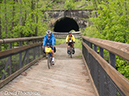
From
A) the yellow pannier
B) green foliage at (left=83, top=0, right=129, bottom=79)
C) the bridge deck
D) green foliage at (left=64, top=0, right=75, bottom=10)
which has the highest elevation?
green foliage at (left=64, top=0, right=75, bottom=10)

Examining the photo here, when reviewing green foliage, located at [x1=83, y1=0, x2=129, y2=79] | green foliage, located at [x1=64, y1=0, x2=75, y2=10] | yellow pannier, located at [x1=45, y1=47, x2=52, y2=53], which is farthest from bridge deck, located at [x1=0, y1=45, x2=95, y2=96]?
green foliage, located at [x1=64, y1=0, x2=75, y2=10]

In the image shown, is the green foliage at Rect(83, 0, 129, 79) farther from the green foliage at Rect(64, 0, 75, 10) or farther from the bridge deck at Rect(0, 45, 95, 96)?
the green foliage at Rect(64, 0, 75, 10)

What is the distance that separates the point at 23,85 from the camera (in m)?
4.62

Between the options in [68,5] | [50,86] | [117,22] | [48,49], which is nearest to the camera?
[50,86]

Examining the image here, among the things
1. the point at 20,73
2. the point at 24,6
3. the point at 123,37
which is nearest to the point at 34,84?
the point at 20,73

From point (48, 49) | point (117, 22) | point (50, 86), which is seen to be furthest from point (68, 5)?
point (50, 86)

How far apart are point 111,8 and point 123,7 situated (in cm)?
106

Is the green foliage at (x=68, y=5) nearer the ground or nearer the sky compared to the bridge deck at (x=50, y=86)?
nearer the sky

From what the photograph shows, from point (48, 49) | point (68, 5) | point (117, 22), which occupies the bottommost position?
point (48, 49)

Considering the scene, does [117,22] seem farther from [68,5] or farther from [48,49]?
[68,5]

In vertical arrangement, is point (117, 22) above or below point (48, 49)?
above

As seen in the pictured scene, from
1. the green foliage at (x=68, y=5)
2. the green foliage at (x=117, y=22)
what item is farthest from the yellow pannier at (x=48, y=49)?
the green foliage at (x=68, y=5)

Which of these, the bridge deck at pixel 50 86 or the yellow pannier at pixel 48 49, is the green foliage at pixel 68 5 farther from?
the bridge deck at pixel 50 86

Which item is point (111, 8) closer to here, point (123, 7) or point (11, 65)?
point (123, 7)
